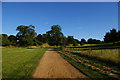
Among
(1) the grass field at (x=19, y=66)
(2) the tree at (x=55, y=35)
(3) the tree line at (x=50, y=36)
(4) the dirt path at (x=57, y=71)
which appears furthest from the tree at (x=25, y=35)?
(4) the dirt path at (x=57, y=71)

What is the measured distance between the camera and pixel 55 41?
159 ft

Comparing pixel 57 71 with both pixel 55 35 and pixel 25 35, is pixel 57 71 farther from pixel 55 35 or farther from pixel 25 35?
pixel 25 35

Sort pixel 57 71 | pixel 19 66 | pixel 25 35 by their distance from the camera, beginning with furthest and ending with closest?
pixel 25 35, pixel 19 66, pixel 57 71

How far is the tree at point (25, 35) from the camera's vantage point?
213ft

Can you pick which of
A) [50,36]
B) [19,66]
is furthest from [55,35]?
[19,66]

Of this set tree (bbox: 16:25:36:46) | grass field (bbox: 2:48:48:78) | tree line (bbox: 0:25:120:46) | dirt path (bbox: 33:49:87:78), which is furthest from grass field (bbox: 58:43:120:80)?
tree (bbox: 16:25:36:46)

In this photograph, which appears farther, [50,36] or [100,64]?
[50,36]

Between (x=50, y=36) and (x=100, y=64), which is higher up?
(x=50, y=36)

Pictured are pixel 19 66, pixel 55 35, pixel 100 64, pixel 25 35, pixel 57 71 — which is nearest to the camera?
pixel 57 71

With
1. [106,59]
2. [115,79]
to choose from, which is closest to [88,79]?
[115,79]

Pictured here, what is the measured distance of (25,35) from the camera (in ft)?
220

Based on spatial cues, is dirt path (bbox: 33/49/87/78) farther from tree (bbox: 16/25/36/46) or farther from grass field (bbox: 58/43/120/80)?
tree (bbox: 16/25/36/46)

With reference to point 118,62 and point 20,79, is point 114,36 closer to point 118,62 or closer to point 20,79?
point 118,62

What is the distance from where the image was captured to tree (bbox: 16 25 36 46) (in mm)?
65062
